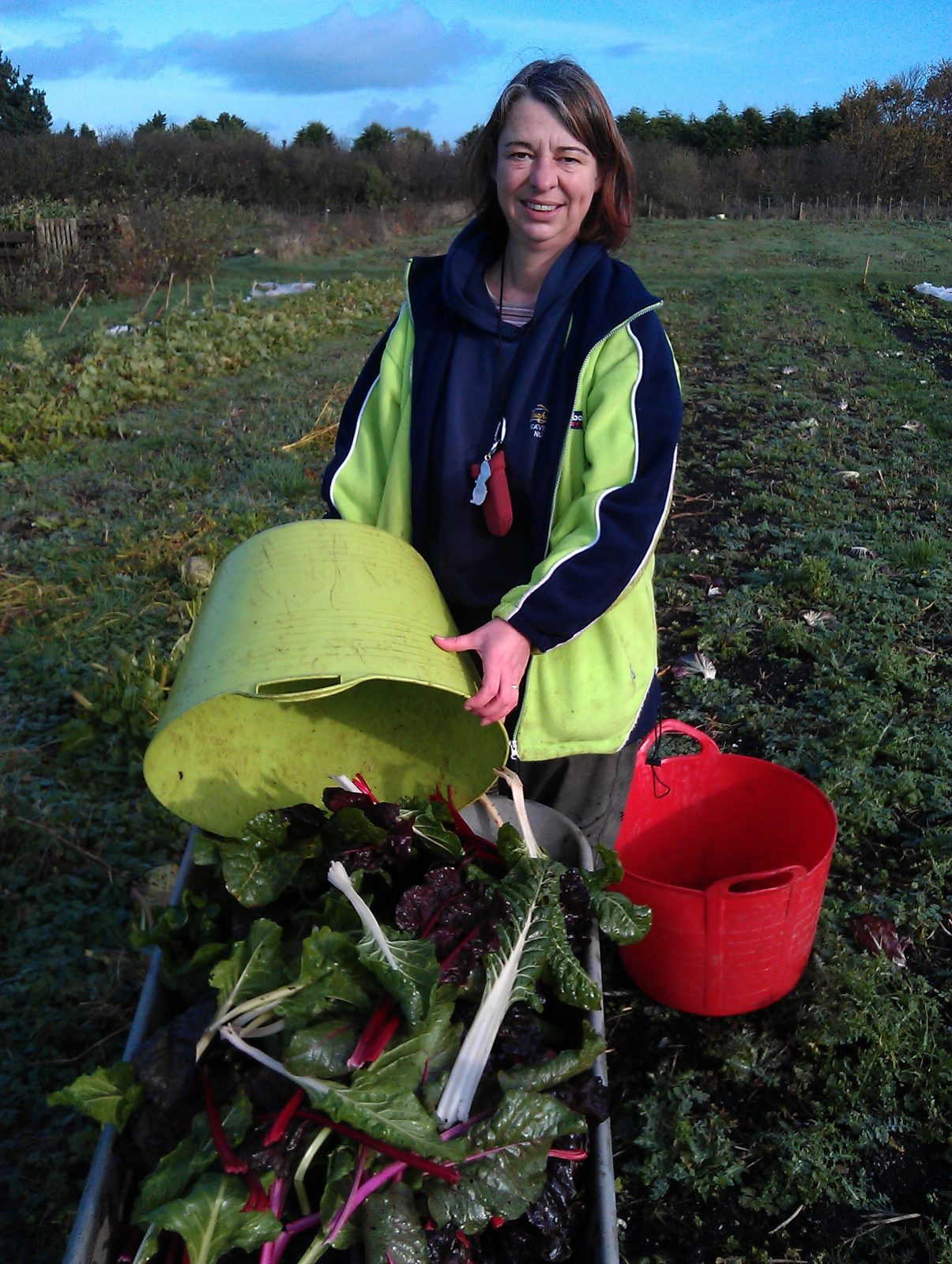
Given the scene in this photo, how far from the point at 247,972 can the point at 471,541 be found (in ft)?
3.70

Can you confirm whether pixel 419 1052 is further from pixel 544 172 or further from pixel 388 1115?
pixel 544 172

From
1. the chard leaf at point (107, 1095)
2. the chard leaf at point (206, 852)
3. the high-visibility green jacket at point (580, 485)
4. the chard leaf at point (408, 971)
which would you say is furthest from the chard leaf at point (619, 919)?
the chard leaf at point (107, 1095)

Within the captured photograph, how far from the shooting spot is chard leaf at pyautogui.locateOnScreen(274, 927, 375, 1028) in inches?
58.7

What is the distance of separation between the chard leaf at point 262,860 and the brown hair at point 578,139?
1447 mm

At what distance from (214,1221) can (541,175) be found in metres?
1.93

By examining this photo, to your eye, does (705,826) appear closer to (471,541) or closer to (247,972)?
(471,541)

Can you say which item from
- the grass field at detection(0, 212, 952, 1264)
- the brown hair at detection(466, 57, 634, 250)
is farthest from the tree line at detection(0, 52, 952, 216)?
the brown hair at detection(466, 57, 634, 250)

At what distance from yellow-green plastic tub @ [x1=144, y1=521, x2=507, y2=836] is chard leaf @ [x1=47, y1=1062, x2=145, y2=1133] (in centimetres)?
52

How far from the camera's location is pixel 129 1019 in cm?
264

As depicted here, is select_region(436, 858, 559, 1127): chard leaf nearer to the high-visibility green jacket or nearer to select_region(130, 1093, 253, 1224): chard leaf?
select_region(130, 1093, 253, 1224): chard leaf

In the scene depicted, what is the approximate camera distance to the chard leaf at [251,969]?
59.7 inches

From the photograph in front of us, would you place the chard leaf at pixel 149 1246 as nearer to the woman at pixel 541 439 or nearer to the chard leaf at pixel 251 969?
the chard leaf at pixel 251 969

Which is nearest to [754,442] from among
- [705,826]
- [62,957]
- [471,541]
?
[705,826]

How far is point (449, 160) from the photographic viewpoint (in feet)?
109
